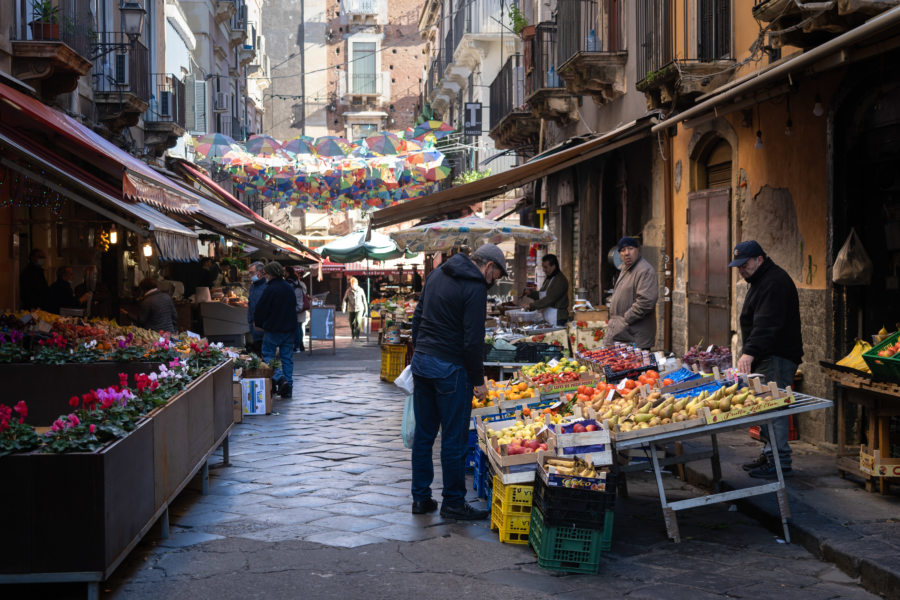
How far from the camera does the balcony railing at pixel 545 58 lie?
57.4ft

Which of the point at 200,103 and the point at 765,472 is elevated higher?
the point at 200,103

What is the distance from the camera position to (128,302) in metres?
16.7

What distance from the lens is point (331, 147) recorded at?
2008 centimetres

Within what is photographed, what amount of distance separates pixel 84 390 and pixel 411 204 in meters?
8.51

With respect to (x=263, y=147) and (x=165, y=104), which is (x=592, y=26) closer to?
(x=263, y=147)

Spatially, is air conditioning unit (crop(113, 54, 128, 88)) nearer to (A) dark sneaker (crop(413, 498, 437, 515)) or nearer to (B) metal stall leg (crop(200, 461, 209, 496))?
(B) metal stall leg (crop(200, 461, 209, 496))

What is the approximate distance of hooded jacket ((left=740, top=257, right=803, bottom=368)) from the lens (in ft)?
22.9

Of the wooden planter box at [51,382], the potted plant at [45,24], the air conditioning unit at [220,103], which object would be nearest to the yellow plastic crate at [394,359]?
the potted plant at [45,24]

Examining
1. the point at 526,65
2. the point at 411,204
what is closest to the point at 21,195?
the point at 411,204

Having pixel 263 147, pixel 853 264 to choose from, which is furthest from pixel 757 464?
pixel 263 147

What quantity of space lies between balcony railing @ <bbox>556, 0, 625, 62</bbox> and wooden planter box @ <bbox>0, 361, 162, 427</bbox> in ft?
29.8

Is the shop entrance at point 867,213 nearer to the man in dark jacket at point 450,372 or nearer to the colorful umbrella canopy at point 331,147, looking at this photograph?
the man in dark jacket at point 450,372

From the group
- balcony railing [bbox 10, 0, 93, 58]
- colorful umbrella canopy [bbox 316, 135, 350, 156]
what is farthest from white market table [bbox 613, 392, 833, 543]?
colorful umbrella canopy [bbox 316, 135, 350, 156]

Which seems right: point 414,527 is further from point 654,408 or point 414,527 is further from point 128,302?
point 128,302
